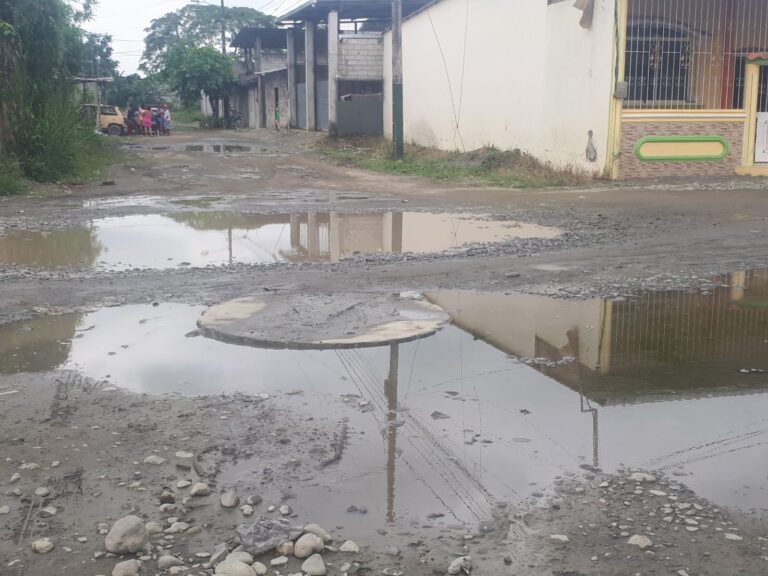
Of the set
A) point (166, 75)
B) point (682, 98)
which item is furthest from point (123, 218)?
point (166, 75)

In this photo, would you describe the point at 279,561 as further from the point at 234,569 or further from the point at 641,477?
the point at 641,477

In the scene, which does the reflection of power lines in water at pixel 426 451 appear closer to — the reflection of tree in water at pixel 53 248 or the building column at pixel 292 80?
the reflection of tree in water at pixel 53 248

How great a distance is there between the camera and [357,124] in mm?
31172

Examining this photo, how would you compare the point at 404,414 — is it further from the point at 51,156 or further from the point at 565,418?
the point at 51,156

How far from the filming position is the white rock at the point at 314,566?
2.82 m

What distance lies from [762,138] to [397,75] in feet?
31.3

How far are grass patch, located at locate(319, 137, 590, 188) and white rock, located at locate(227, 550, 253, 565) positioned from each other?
1400cm

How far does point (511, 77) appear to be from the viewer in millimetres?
20453

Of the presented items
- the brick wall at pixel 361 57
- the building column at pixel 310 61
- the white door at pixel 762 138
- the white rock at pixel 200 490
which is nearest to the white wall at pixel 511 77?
the brick wall at pixel 361 57

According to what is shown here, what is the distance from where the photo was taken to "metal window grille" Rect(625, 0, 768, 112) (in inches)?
663

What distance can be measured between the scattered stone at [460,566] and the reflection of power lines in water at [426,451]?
335 millimetres

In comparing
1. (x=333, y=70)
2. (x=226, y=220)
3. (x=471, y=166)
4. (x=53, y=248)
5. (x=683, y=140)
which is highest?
(x=333, y=70)

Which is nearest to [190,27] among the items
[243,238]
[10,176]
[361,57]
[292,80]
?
[292,80]

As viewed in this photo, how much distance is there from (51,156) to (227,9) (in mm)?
58665
